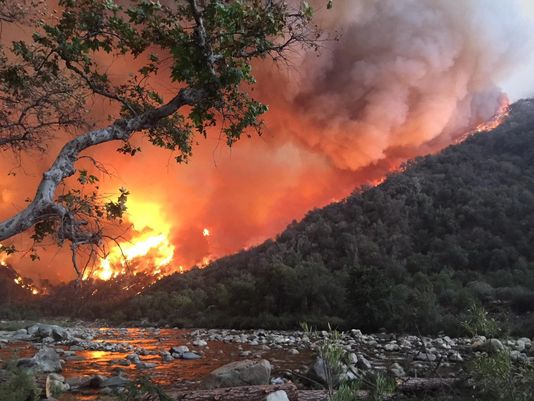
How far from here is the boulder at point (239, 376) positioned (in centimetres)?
1093

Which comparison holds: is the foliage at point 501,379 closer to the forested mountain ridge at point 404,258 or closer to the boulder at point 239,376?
the boulder at point 239,376

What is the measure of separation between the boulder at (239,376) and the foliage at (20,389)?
4.22 meters

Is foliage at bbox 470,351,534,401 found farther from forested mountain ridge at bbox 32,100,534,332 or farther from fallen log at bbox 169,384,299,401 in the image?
forested mountain ridge at bbox 32,100,534,332

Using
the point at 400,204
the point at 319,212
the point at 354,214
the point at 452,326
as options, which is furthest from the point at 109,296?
the point at 452,326

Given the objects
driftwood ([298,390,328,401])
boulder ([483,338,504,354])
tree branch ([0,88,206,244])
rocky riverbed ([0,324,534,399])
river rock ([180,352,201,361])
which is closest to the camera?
boulder ([483,338,504,354])

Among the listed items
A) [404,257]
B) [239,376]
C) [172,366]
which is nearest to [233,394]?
[239,376]

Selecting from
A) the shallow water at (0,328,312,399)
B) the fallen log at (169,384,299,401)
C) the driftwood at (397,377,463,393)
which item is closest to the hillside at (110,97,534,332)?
the shallow water at (0,328,312,399)

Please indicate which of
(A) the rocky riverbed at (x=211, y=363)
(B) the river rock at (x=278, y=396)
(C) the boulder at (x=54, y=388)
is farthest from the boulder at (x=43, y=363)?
(B) the river rock at (x=278, y=396)

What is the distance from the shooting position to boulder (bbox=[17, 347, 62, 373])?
48.2ft

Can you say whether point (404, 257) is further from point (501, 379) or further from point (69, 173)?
point (69, 173)

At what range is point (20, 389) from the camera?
27.5ft

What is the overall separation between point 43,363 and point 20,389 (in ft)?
26.3

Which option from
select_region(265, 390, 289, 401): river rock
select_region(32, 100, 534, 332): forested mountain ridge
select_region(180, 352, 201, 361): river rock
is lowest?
select_region(265, 390, 289, 401): river rock

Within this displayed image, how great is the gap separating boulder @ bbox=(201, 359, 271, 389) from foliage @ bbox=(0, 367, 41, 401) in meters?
4.22
